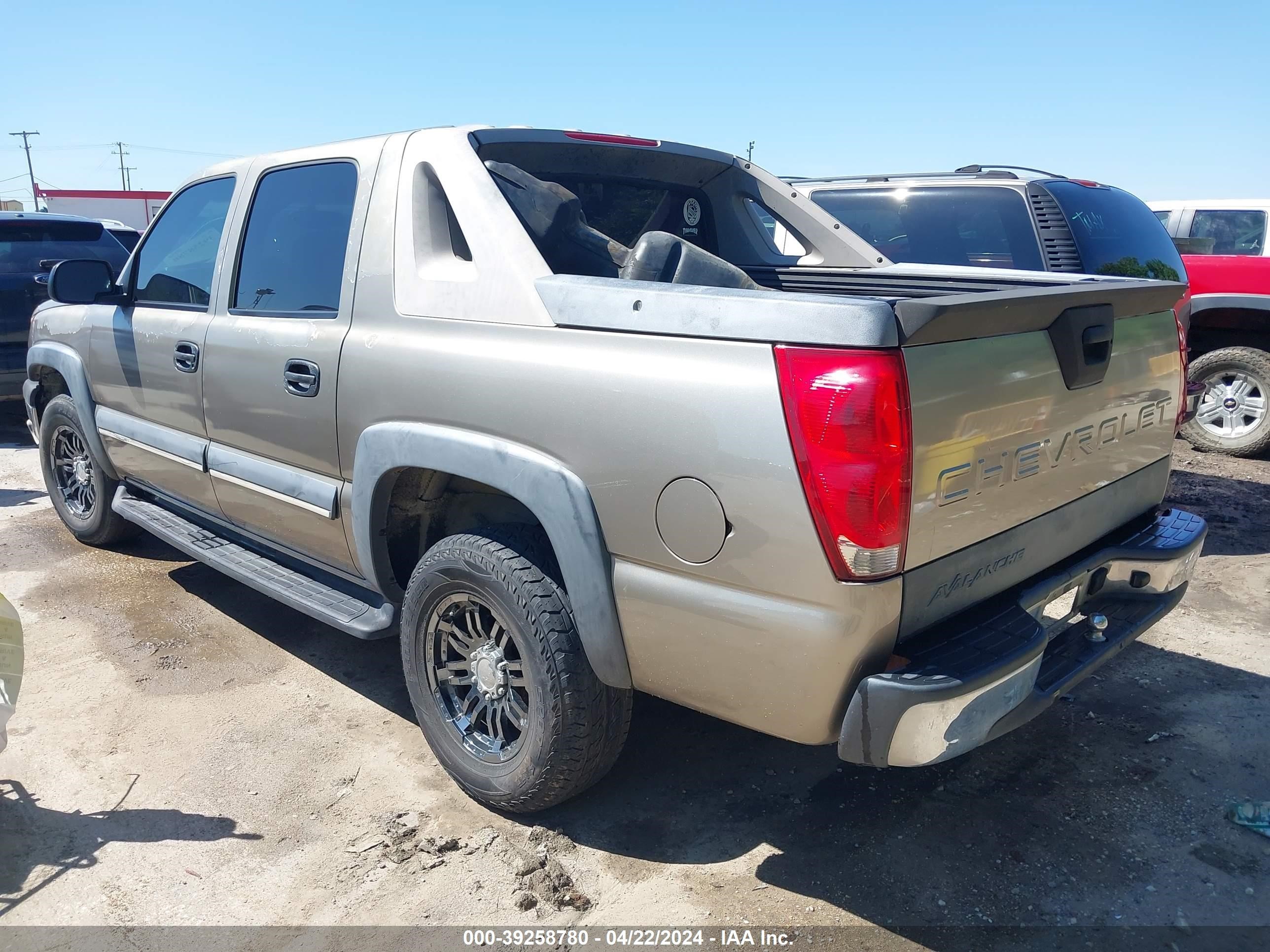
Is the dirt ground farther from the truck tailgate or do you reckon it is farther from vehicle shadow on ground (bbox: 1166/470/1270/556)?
vehicle shadow on ground (bbox: 1166/470/1270/556)

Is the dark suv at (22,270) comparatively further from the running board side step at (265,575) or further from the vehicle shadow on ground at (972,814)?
the vehicle shadow on ground at (972,814)

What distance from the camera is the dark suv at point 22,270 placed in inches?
313

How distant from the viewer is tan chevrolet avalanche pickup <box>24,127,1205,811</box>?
6.63 ft

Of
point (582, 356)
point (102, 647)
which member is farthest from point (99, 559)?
point (582, 356)

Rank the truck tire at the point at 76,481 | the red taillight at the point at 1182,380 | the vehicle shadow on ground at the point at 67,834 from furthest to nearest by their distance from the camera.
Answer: the truck tire at the point at 76,481
the red taillight at the point at 1182,380
the vehicle shadow on ground at the point at 67,834

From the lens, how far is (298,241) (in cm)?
347

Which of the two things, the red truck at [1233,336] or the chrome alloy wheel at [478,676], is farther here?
the red truck at [1233,336]

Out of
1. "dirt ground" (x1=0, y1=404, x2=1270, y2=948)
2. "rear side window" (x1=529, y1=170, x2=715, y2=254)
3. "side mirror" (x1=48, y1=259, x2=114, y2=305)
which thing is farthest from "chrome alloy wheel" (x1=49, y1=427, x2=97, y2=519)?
"rear side window" (x1=529, y1=170, x2=715, y2=254)

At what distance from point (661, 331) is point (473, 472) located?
0.74 meters

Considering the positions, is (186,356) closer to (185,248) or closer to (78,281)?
(185,248)

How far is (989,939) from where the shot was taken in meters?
2.32

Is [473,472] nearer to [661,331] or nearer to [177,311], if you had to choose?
[661,331]

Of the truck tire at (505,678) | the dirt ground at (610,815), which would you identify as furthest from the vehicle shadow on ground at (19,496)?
the truck tire at (505,678)

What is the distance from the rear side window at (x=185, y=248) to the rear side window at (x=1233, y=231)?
753cm
